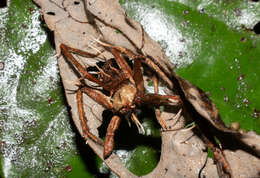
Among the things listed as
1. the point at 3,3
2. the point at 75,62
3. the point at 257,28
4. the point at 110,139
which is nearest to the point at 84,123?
the point at 110,139

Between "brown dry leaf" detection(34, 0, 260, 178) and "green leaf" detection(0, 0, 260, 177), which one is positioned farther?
"green leaf" detection(0, 0, 260, 177)

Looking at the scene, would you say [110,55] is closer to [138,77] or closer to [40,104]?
[138,77]

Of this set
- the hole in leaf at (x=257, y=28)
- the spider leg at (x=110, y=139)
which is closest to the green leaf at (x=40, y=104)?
the spider leg at (x=110, y=139)

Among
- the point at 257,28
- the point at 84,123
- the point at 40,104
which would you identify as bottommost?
the point at 40,104

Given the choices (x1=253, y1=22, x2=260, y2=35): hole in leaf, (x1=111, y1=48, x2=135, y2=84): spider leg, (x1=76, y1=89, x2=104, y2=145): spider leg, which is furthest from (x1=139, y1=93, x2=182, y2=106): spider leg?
(x1=253, y1=22, x2=260, y2=35): hole in leaf

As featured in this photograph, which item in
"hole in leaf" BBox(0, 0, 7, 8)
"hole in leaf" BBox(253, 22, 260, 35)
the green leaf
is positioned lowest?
the green leaf

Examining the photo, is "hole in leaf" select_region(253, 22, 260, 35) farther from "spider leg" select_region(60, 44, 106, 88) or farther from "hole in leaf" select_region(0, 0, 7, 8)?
"hole in leaf" select_region(0, 0, 7, 8)

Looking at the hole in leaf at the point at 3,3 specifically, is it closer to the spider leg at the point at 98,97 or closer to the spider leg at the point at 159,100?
the spider leg at the point at 98,97
